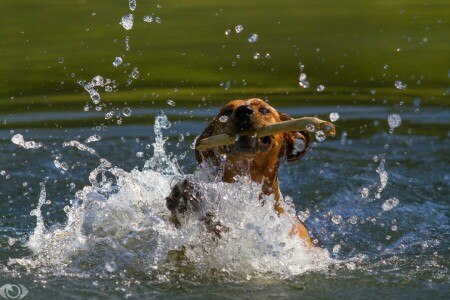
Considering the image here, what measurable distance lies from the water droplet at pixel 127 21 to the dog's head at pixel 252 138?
5712 millimetres

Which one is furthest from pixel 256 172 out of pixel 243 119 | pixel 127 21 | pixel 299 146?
pixel 127 21

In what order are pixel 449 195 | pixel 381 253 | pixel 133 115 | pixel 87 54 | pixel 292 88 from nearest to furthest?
pixel 381 253
pixel 449 195
pixel 133 115
pixel 292 88
pixel 87 54

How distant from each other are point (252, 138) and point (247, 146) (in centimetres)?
5

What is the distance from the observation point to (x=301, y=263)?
18.4ft

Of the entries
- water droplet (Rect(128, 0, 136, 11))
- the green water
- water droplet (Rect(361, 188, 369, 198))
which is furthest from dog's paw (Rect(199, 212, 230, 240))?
water droplet (Rect(128, 0, 136, 11))

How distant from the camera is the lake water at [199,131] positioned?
5.49m

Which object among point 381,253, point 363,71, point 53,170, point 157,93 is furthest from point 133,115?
point 381,253

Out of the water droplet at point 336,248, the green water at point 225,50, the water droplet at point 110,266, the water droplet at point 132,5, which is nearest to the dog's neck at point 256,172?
the water droplet at point 336,248

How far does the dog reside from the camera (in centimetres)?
547

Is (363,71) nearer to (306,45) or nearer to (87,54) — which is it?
(306,45)

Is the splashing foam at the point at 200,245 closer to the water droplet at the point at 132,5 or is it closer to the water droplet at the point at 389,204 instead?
the water droplet at the point at 389,204

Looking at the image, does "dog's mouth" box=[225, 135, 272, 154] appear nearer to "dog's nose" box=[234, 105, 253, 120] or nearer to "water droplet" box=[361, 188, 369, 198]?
"dog's nose" box=[234, 105, 253, 120]

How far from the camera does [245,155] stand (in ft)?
18.2

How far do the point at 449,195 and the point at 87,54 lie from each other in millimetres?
5070
